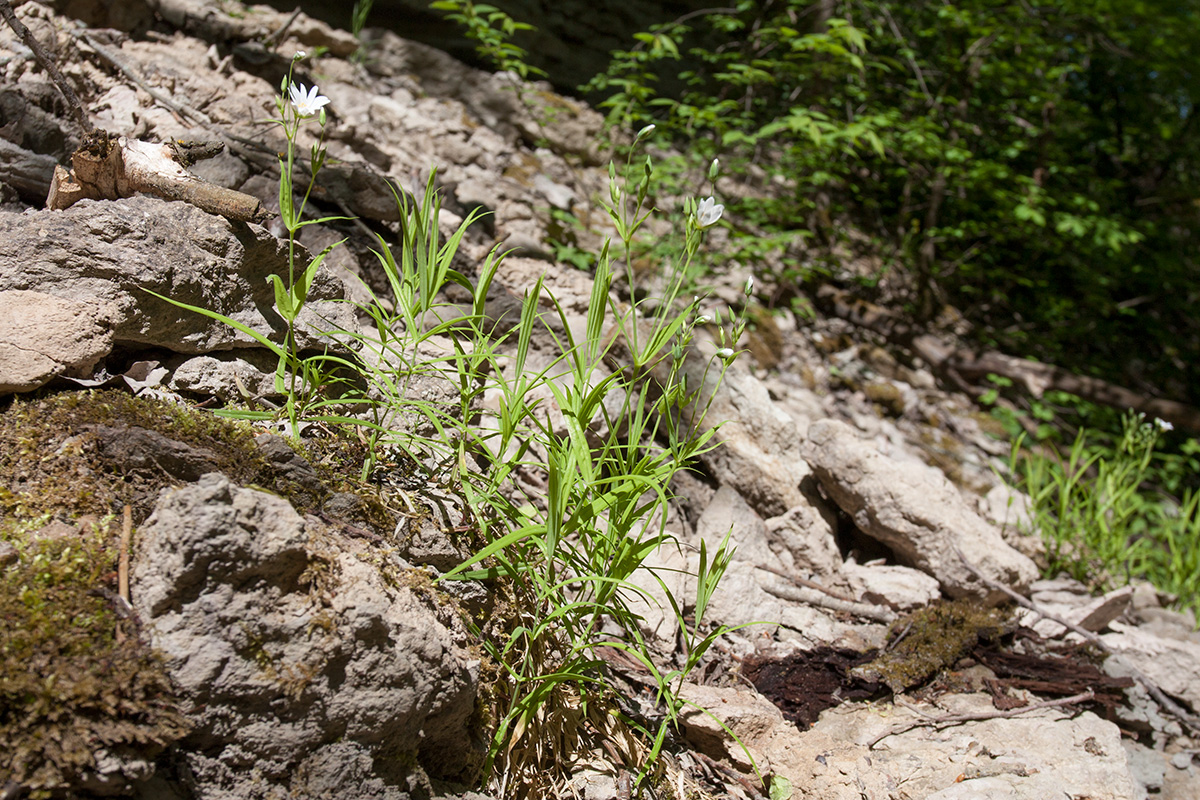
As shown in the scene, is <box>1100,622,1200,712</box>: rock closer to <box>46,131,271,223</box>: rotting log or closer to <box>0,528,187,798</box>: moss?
<box>0,528,187,798</box>: moss

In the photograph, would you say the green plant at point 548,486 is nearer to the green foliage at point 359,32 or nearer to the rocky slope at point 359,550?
the rocky slope at point 359,550

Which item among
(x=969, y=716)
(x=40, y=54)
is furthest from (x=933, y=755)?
(x=40, y=54)

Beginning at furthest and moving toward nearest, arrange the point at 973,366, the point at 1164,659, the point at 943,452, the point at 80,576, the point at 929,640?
the point at 973,366 < the point at 943,452 < the point at 1164,659 < the point at 929,640 < the point at 80,576

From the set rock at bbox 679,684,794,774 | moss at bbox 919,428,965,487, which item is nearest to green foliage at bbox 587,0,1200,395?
moss at bbox 919,428,965,487

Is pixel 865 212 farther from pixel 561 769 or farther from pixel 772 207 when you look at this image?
pixel 561 769

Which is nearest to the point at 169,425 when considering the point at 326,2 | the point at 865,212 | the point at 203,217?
the point at 203,217

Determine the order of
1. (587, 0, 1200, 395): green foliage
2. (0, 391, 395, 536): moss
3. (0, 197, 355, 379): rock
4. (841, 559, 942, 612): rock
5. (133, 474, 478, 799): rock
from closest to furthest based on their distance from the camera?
(133, 474, 478, 799): rock → (0, 391, 395, 536): moss → (0, 197, 355, 379): rock → (841, 559, 942, 612): rock → (587, 0, 1200, 395): green foliage

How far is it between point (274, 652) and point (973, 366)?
523 centimetres

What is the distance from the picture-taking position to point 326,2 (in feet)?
14.8

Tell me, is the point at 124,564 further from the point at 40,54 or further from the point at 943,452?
the point at 943,452

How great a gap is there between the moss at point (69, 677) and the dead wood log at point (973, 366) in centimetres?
473

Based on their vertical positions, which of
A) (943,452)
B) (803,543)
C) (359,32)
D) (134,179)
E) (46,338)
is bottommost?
(943,452)

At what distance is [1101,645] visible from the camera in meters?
2.46

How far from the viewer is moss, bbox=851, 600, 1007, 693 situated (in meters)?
2.10
